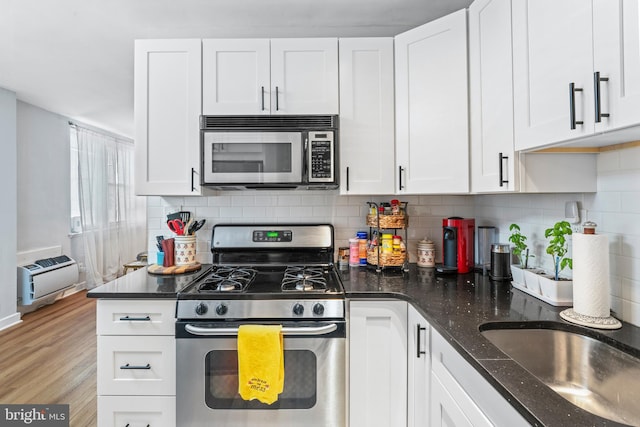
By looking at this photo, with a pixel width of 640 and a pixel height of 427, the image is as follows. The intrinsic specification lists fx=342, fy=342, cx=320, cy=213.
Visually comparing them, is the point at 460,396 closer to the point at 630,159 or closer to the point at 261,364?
the point at 261,364

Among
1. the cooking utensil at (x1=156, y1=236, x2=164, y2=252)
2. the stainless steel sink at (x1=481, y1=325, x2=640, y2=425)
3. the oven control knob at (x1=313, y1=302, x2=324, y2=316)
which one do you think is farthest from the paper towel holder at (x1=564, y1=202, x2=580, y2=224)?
the cooking utensil at (x1=156, y1=236, x2=164, y2=252)

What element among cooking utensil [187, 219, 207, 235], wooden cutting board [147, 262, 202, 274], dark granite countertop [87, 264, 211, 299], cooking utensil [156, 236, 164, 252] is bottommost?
dark granite countertop [87, 264, 211, 299]

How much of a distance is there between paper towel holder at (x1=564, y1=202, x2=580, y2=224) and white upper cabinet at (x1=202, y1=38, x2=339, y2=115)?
1.25 metres

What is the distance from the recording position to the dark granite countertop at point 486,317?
0.73 m

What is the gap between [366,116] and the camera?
201 cm

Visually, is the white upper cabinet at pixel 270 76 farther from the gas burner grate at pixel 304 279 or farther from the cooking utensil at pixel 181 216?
the gas burner grate at pixel 304 279

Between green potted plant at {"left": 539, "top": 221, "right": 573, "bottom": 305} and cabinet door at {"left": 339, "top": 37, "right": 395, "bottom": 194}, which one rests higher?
cabinet door at {"left": 339, "top": 37, "right": 395, "bottom": 194}

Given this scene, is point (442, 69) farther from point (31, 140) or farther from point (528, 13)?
point (31, 140)

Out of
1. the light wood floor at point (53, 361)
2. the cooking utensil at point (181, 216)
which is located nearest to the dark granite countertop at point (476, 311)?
the cooking utensil at point (181, 216)

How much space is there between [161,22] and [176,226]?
54.6 inches

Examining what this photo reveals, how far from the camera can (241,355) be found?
152cm

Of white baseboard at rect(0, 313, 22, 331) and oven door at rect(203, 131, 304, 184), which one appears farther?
white baseboard at rect(0, 313, 22, 331)

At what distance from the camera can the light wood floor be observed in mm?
2348

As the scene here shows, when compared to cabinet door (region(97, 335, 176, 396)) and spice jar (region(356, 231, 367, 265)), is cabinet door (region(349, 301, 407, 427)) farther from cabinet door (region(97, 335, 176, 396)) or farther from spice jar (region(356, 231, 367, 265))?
cabinet door (region(97, 335, 176, 396))
